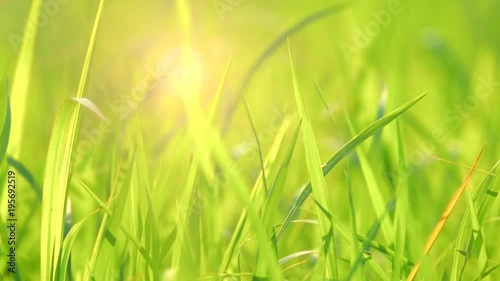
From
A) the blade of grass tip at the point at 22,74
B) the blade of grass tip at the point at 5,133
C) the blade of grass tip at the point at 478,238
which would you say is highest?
the blade of grass tip at the point at 22,74

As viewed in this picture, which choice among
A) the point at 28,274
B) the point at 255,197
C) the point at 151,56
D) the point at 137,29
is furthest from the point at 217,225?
the point at 137,29

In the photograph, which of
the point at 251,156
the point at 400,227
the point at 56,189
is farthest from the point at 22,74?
the point at 251,156

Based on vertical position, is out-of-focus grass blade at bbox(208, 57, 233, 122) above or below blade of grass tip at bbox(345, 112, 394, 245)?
above

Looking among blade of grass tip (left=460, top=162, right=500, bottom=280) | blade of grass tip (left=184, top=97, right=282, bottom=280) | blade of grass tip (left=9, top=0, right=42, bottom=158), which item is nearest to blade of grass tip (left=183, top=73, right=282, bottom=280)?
blade of grass tip (left=184, top=97, right=282, bottom=280)

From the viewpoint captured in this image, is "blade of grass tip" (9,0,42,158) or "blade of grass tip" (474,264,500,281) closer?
"blade of grass tip" (474,264,500,281)

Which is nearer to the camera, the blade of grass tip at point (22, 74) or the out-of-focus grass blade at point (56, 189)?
the out-of-focus grass blade at point (56, 189)

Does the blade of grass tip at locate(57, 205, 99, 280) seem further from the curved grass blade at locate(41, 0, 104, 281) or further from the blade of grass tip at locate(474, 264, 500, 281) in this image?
the blade of grass tip at locate(474, 264, 500, 281)

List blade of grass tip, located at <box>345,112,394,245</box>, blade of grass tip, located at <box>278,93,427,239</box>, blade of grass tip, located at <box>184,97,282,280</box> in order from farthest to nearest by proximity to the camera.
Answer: blade of grass tip, located at <box>345,112,394,245</box>, blade of grass tip, located at <box>278,93,427,239</box>, blade of grass tip, located at <box>184,97,282,280</box>

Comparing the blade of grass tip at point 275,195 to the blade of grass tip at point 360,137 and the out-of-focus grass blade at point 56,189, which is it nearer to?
the blade of grass tip at point 360,137

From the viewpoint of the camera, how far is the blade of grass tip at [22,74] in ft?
3.59

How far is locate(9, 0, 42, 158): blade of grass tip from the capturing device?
1.09m

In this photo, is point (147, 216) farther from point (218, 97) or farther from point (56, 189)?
point (218, 97)

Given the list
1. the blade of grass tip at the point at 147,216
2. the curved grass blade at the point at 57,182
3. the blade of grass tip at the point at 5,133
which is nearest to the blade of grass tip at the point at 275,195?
the blade of grass tip at the point at 147,216

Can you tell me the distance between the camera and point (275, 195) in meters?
0.85
